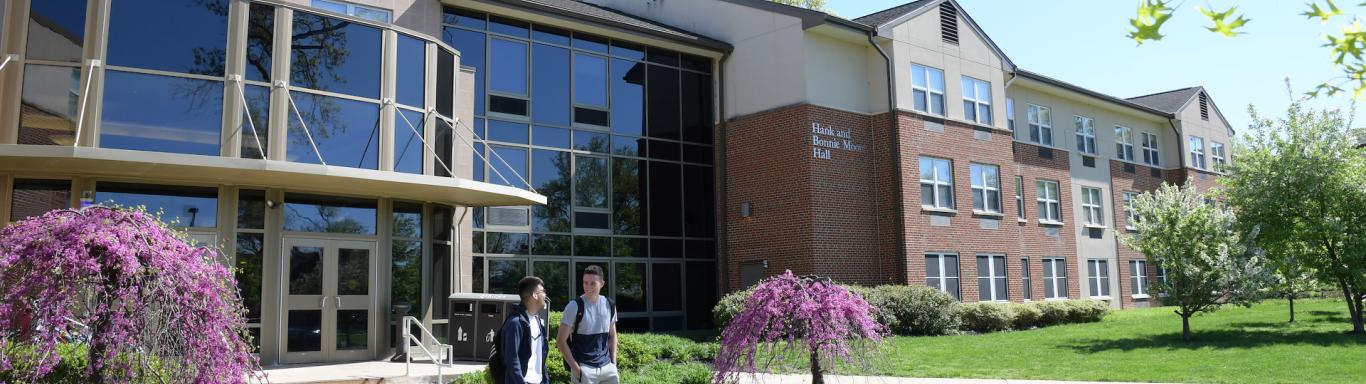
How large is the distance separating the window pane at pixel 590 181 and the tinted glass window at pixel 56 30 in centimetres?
1043

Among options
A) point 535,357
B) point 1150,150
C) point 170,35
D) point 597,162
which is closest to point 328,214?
point 170,35

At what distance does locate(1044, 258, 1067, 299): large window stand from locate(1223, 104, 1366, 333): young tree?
7.52 m

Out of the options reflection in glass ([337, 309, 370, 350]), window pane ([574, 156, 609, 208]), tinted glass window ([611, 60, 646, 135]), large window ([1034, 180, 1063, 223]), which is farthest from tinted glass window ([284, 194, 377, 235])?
large window ([1034, 180, 1063, 223])

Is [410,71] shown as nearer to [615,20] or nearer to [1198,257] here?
[615,20]

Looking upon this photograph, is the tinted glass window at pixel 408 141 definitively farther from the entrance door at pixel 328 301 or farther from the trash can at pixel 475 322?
the trash can at pixel 475 322

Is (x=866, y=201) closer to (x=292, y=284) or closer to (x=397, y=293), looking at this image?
(x=397, y=293)

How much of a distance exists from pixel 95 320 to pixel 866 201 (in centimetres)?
1813

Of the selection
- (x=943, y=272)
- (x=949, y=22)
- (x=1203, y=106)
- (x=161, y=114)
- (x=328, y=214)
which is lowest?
(x=943, y=272)

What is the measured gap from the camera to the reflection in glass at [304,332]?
13711 mm

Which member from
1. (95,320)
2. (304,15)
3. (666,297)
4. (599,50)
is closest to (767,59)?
(599,50)

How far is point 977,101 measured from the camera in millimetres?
25031

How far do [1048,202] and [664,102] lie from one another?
13.3 meters

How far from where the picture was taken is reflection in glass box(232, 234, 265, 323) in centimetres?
1345

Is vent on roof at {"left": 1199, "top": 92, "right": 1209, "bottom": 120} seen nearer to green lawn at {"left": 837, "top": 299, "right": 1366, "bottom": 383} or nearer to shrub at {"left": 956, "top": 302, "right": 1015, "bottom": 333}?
green lawn at {"left": 837, "top": 299, "right": 1366, "bottom": 383}
